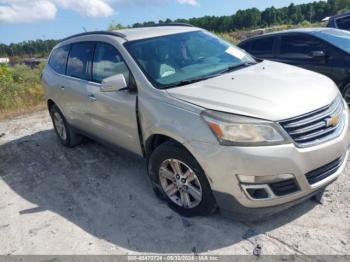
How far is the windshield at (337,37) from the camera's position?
6108mm

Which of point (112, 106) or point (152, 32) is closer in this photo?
point (112, 106)

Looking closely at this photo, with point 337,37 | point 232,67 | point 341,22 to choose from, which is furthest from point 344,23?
point 232,67

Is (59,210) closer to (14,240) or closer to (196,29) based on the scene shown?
(14,240)

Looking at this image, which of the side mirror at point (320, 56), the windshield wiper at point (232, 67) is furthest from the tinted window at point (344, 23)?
the windshield wiper at point (232, 67)

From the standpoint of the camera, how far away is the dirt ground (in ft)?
10.1

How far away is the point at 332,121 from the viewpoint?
311 cm

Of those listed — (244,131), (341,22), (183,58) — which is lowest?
(244,131)

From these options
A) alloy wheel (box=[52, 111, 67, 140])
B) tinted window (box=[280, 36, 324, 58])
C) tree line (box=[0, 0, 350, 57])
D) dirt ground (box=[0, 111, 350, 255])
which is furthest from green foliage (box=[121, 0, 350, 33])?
dirt ground (box=[0, 111, 350, 255])

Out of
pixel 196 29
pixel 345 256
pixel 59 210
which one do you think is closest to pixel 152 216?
pixel 59 210

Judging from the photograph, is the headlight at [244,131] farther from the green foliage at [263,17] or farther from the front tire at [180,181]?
the green foliage at [263,17]

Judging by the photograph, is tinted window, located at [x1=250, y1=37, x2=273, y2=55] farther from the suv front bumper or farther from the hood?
the suv front bumper

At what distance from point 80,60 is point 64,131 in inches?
59.0

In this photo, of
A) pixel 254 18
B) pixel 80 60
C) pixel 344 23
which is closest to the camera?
pixel 80 60

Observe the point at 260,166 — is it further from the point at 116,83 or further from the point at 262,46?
the point at 262,46
